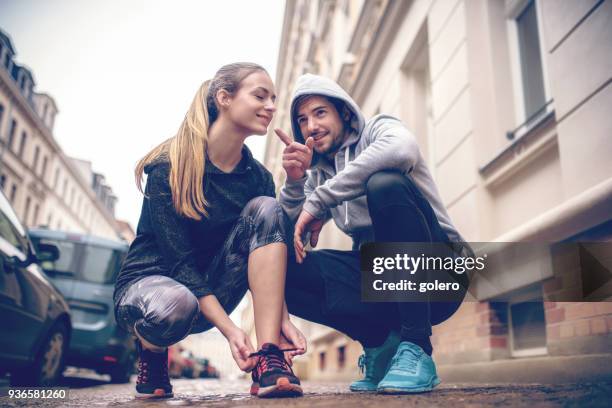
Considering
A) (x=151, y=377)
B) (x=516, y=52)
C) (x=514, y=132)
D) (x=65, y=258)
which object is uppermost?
(x=516, y=52)

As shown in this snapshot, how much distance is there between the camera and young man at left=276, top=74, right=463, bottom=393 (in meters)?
1.78

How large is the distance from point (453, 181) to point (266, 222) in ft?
8.86

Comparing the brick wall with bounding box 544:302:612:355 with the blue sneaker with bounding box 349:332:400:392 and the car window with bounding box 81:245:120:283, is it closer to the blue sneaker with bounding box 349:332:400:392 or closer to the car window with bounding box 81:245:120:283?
the blue sneaker with bounding box 349:332:400:392

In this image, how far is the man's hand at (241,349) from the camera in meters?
1.66

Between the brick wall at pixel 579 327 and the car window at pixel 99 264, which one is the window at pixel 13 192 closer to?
the car window at pixel 99 264

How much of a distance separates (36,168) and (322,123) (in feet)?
82.4

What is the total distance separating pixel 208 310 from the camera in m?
1.82

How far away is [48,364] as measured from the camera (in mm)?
3570

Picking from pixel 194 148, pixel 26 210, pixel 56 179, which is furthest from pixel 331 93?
pixel 56 179

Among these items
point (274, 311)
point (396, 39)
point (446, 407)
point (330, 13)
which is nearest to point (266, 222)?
point (274, 311)

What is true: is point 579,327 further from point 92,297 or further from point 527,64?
point 92,297

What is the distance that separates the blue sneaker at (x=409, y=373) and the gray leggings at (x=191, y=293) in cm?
53

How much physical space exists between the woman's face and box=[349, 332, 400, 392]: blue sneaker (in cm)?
88

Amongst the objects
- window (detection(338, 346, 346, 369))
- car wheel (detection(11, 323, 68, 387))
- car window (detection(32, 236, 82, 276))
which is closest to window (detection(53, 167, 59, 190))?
car window (detection(32, 236, 82, 276))
